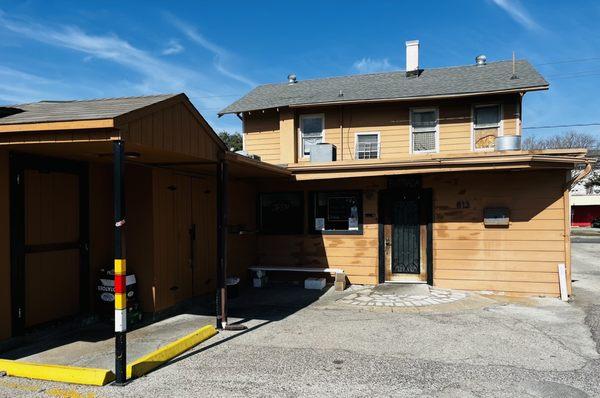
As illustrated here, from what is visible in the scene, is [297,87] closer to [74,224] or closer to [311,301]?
[311,301]

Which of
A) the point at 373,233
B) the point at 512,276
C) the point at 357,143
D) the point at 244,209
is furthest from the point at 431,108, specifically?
the point at 244,209

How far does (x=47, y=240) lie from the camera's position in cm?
612

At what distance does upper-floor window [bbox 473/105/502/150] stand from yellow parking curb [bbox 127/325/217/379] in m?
8.30

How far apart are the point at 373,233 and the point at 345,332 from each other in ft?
12.9

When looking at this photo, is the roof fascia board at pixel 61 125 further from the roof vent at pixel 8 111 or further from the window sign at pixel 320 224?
the window sign at pixel 320 224

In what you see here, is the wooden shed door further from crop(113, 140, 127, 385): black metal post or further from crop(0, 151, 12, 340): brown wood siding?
crop(113, 140, 127, 385): black metal post

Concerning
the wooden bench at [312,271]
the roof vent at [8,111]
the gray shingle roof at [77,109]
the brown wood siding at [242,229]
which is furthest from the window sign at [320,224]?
the roof vent at [8,111]

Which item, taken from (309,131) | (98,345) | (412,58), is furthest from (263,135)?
(98,345)

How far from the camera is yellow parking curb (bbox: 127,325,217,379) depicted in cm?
466

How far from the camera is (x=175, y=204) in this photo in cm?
762

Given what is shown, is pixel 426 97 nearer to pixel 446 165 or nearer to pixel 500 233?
pixel 446 165

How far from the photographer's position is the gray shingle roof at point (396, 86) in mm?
11141

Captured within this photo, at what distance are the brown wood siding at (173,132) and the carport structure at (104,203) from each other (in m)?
0.01

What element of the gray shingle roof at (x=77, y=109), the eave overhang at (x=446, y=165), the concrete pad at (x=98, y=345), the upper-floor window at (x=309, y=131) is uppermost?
the upper-floor window at (x=309, y=131)
